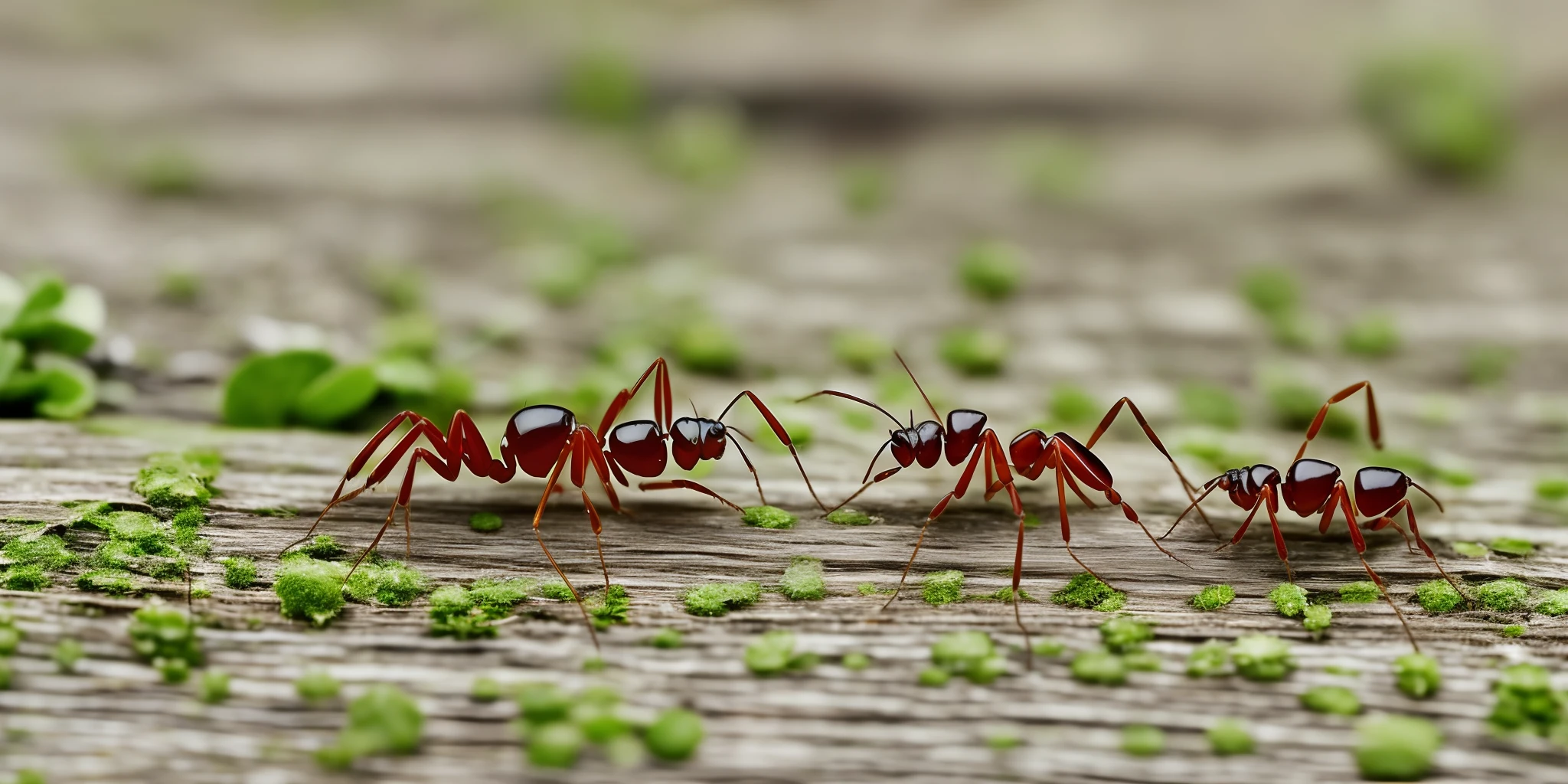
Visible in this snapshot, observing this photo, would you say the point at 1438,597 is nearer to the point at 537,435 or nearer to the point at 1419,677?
the point at 1419,677

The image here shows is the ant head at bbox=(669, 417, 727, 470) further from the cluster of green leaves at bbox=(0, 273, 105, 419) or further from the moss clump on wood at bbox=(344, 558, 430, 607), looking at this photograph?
the cluster of green leaves at bbox=(0, 273, 105, 419)

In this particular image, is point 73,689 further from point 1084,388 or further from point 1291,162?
point 1291,162

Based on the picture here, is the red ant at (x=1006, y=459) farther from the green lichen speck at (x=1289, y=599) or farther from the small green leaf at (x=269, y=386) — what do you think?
the small green leaf at (x=269, y=386)

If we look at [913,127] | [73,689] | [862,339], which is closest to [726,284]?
[862,339]

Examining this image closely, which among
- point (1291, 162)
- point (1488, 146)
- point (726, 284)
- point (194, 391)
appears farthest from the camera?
point (1291, 162)

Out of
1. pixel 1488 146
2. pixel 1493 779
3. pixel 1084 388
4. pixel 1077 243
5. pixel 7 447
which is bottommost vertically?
pixel 1493 779

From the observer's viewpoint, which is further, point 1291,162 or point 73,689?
point 1291,162

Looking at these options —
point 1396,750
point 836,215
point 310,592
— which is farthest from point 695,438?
point 836,215

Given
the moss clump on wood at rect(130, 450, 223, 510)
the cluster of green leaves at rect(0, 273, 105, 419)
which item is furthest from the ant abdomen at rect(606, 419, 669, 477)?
the cluster of green leaves at rect(0, 273, 105, 419)
